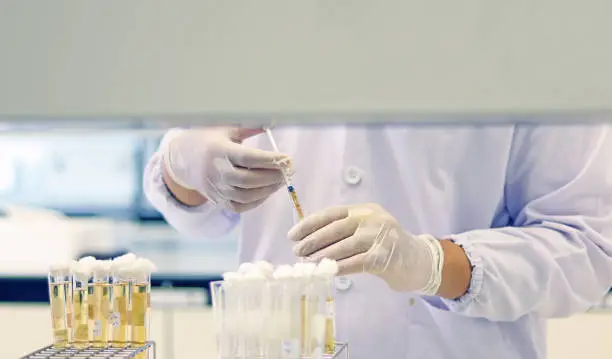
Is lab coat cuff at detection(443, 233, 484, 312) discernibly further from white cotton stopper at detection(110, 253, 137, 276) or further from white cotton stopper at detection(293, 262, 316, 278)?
white cotton stopper at detection(110, 253, 137, 276)

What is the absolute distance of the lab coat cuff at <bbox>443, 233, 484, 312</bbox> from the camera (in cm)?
148

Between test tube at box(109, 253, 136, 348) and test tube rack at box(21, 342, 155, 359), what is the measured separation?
0.13 feet

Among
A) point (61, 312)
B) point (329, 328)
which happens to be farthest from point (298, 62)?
point (61, 312)

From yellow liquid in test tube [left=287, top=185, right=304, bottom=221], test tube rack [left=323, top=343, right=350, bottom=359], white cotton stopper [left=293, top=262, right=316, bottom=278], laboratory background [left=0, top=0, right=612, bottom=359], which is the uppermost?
laboratory background [left=0, top=0, right=612, bottom=359]

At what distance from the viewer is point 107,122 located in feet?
1.88

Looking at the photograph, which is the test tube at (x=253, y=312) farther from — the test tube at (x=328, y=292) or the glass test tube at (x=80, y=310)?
the glass test tube at (x=80, y=310)

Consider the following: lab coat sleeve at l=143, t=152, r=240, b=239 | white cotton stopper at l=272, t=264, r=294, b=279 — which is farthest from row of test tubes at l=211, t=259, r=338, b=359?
lab coat sleeve at l=143, t=152, r=240, b=239

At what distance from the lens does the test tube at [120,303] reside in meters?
1.35

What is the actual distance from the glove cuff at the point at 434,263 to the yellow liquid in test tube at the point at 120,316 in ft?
1.95

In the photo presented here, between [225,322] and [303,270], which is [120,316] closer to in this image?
[225,322]

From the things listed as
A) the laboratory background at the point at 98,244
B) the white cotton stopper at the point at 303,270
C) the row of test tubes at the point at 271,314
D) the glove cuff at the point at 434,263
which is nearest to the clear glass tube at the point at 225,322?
the row of test tubes at the point at 271,314

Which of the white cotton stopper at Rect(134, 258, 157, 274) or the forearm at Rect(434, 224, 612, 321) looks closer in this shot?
the white cotton stopper at Rect(134, 258, 157, 274)

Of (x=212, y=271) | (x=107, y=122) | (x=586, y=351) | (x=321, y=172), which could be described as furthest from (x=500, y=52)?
(x=586, y=351)

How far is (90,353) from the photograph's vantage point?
1276mm
